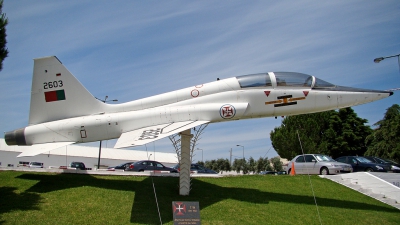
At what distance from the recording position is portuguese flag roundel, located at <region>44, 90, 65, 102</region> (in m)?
18.2

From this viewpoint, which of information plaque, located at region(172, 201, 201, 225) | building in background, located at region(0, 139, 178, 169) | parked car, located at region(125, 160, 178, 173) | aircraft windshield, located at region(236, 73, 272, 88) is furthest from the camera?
building in background, located at region(0, 139, 178, 169)

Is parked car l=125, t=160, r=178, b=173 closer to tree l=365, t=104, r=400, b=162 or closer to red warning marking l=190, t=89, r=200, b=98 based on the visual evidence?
red warning marking l=190, t=89, r=200, b=98

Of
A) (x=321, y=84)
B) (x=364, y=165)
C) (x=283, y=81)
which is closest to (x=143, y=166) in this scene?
(x=283, y=81)

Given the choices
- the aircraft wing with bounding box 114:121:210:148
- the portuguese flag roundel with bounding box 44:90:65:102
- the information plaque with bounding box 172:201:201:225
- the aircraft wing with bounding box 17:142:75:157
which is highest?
the portuguese flag roundel with bounding box 44:90:65:102

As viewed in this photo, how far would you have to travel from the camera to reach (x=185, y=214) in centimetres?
1022

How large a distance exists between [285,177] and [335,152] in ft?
107

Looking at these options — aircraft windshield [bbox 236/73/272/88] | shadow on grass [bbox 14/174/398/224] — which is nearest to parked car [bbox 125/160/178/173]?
shadow on grass [bbox 14/174/398/224]

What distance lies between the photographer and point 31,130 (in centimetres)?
1769

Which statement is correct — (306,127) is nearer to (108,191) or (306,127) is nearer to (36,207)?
(108,191)

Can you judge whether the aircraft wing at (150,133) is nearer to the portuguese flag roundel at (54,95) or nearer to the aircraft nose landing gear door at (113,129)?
the aircraft nose landing gear door at (113,129)

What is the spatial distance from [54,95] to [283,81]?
11.7 m

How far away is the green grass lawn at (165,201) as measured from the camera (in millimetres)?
12555

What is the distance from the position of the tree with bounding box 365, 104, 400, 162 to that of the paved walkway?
22075 mm

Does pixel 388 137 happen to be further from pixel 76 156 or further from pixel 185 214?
pixel 76 156
